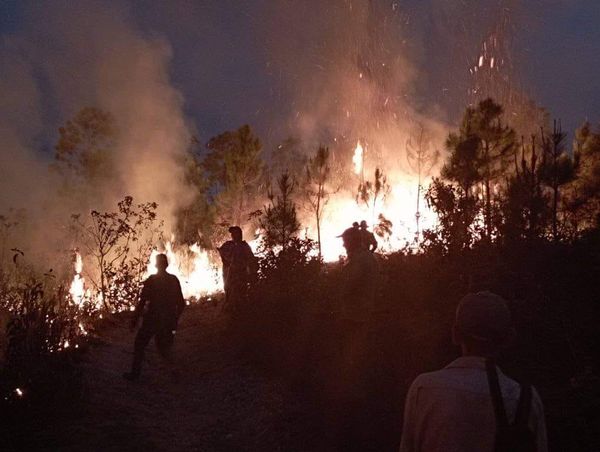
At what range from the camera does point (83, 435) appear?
17.7 feet

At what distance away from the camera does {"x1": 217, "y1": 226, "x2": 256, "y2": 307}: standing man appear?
34.4 ft

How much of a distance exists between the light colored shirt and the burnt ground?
11.5ft

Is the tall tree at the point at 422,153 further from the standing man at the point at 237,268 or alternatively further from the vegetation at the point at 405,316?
the standing man at the point at 237,268

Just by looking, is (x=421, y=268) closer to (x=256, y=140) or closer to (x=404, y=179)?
(x=256, y=140)

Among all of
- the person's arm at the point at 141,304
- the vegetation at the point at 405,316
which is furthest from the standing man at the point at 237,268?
the person's arm at the point at 141,304

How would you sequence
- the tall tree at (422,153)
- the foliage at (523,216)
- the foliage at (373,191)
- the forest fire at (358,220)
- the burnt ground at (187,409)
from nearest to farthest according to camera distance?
1. the burnt ground at (187,409)
2. the foliage at (523,216)
3. the forest fire at (358,220)
4. the foliage at (373,191)
5. the tall tree at (422,153)

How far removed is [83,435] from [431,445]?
426 cm

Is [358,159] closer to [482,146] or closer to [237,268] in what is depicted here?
[482,146]

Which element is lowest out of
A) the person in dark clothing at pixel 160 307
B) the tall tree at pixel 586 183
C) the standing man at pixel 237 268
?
the person in dark clothing at pixel 160 307

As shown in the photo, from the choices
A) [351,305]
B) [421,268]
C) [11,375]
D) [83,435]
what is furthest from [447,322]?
[11,375]

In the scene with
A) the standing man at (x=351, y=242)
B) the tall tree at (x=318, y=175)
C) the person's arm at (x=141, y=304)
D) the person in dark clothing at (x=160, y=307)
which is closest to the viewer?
the standing man at (x=351, y=242)

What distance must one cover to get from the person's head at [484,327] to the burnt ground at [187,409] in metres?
3.57

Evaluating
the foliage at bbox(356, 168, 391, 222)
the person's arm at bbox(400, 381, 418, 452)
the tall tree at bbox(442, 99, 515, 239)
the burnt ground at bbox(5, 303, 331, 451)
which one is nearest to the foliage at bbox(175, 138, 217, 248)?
the foliage at bbox(356, 168, 391, 222)

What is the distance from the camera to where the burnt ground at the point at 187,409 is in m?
5.50
